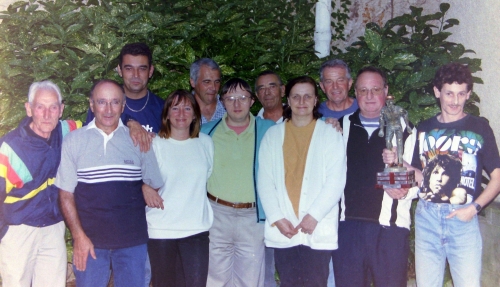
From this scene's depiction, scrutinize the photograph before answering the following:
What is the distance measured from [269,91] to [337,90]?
55 cm

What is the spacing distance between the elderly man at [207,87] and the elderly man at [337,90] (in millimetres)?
820

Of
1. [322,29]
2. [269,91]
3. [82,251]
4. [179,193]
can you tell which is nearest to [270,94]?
[269,91]

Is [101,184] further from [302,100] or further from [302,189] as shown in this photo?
[302,100]

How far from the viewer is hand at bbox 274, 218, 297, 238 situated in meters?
3.06

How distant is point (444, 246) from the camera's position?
9.64 ft

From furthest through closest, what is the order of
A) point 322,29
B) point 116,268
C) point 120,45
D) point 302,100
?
point 322,29 < point 120,45 < point 302,100 < point 116,268

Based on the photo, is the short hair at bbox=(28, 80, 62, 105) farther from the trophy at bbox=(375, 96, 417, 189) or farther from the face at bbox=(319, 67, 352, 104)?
the trophy at bbox=(375, 96, 417, 189)

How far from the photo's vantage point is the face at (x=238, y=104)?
333 cm

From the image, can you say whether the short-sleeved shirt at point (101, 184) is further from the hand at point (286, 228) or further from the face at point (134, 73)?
the hand at point (286, 228)

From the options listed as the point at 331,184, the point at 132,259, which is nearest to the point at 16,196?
the point at 132,259

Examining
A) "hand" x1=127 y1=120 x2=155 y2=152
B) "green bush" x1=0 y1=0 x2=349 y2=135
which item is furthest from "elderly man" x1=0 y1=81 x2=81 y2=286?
"green bush" x1=0 y1=0 x2=349 y2=135

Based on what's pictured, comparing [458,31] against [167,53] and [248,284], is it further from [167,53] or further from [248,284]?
[248,284]

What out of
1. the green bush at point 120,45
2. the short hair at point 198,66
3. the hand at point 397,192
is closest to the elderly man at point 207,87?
the short hair at point 198,66

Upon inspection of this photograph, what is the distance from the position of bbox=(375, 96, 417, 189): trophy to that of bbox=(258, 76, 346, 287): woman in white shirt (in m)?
0.28
